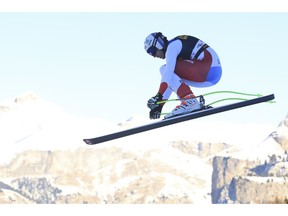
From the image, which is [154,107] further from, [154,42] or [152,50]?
[154,42]

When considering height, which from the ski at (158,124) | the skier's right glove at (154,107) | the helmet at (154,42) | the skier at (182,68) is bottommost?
the ski at (158,124)

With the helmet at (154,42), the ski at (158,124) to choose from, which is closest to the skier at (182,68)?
the helmet at (154,42)

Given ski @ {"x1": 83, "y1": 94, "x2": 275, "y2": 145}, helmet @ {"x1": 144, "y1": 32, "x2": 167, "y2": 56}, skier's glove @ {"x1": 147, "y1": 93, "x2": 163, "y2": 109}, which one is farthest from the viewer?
helmet @ {"x1": 144, "y1": 32, "x2": 167, "y2": 56}

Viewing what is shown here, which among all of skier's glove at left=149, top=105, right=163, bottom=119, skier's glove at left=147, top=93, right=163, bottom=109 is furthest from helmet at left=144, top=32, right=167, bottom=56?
skier's glove at left=149, top=105, right=163, bottom=119

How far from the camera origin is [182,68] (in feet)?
44.2

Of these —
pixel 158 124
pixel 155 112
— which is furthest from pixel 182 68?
pixel 158 124

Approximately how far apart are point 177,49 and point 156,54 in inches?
17.0

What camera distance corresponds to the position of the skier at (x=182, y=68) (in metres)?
13.1

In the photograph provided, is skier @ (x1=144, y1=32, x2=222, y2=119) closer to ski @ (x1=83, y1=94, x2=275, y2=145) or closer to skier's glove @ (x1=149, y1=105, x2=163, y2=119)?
skier's glove @ (x1=149, y1=105, x2=163, y2=119)

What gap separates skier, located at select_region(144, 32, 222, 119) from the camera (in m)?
13.1

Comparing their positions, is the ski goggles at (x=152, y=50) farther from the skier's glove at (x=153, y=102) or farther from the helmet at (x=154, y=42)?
the skier's glove at (x=153, y=102)

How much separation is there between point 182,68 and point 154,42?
2.65 feet
